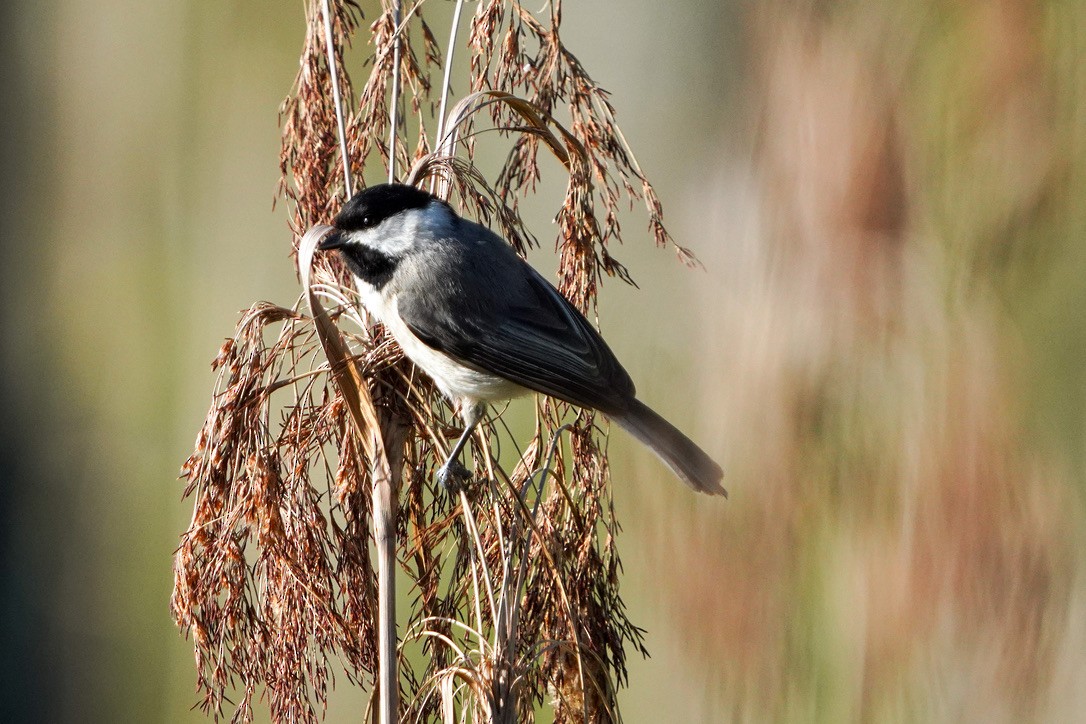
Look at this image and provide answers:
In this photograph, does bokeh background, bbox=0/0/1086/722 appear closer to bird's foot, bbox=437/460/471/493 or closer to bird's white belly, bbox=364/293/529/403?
bird's white belly, bbox=364/293/529/403

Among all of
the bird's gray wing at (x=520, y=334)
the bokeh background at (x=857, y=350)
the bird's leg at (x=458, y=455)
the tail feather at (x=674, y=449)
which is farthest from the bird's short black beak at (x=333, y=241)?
the bokeh background at (x=857, y=350)

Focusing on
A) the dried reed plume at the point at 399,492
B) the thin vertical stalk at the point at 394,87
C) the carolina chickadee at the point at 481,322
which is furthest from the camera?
the carolina chickadee at the point at 481,322

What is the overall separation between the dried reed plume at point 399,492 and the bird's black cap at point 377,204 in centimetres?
2

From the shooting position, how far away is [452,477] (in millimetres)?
919

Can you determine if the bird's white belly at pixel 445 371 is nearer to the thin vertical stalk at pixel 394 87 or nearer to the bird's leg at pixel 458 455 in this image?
the bird's leg at pixel 458 455

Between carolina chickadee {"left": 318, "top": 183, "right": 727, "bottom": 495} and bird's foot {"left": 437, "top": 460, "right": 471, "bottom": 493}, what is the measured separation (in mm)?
20

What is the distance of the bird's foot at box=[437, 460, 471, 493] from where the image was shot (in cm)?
88

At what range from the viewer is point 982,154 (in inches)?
48.8

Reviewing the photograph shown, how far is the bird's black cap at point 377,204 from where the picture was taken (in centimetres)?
92

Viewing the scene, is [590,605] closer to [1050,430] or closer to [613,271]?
[613,271]

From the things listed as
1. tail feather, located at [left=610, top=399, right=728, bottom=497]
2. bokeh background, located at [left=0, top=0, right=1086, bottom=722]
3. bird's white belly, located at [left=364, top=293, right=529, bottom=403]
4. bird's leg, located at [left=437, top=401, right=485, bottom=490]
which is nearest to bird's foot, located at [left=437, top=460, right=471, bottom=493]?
bird's leg, located at [left=437, top=401, right=485, bottom=490]

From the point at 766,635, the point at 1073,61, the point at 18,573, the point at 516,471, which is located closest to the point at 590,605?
the point at 516,471

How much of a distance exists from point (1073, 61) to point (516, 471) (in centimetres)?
89

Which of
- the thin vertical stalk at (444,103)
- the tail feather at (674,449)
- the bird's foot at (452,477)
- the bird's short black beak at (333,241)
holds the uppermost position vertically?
the thin vertical stalk at (444,103)
